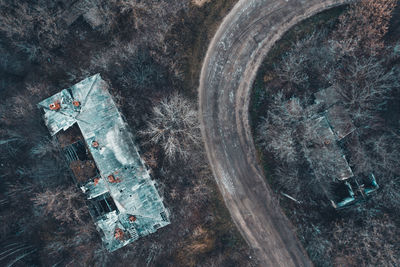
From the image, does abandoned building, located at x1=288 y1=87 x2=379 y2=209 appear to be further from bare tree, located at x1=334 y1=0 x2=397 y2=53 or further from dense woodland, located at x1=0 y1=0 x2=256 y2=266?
dense woodland, located at x1=0 y1=0 x2=256 y2=266

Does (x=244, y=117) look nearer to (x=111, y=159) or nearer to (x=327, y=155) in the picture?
(x=327, y=155)

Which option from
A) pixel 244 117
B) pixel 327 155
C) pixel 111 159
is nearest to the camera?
→ pixel 111 159

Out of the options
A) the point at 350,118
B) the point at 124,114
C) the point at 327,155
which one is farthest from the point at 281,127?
the point at 124,114

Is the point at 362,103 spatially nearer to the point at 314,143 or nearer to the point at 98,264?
the point at 314,143

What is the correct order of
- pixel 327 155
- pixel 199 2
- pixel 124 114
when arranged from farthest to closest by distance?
pixel 199 2
pixel 124 114
pixel 327 155

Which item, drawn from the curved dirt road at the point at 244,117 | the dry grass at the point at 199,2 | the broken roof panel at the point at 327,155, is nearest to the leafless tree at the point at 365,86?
the broken roof panel at the point at 327,155

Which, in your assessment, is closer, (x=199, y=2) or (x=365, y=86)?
(x=365, y=86)

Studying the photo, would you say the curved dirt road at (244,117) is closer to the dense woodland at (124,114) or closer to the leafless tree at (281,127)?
the dense woodland at (124,114)

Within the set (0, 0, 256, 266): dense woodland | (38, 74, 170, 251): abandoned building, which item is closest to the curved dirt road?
(0, 0, 256, 266): dense woodland
